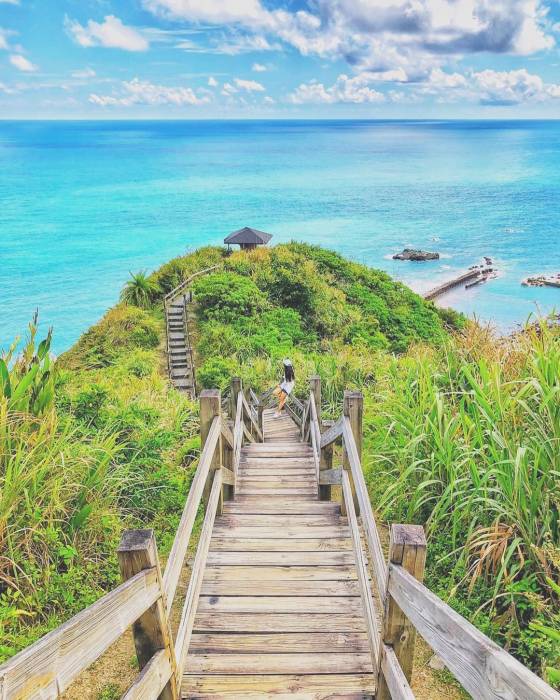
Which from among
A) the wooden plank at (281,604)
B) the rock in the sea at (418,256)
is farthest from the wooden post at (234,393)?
the rock in the sea at (418,256)

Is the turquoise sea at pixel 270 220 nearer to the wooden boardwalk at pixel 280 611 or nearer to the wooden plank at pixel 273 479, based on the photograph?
the wooden plank at pixel 273 479

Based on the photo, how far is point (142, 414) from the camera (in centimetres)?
674

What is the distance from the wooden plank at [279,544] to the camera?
13.9 ft

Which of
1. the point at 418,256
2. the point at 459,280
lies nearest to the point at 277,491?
the point at 459,280

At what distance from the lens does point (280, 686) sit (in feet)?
9.45

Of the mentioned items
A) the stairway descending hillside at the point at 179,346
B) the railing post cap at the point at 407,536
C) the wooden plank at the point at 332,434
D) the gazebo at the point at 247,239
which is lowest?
the railing post cap at the point at 407,536

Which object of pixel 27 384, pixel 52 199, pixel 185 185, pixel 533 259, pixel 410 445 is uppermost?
pixel 185 185

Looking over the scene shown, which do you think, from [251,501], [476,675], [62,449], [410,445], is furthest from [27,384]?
[476,675]

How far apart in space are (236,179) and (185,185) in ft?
48.8

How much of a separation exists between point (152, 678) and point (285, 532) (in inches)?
92.5

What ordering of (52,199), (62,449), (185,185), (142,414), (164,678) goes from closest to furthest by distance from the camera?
(164,678), (62,449), (142,414), (52,199), (185,185)

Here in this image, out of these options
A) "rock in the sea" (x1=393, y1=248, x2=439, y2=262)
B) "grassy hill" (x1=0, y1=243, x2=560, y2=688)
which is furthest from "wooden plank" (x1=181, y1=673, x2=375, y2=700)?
"rock in the sea" (x1=393, y1=248, x2=439, y2=262)

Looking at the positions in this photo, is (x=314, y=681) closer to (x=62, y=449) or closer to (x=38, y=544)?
(x=38, y=544)

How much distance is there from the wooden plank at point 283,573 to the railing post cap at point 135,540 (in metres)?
1.89
